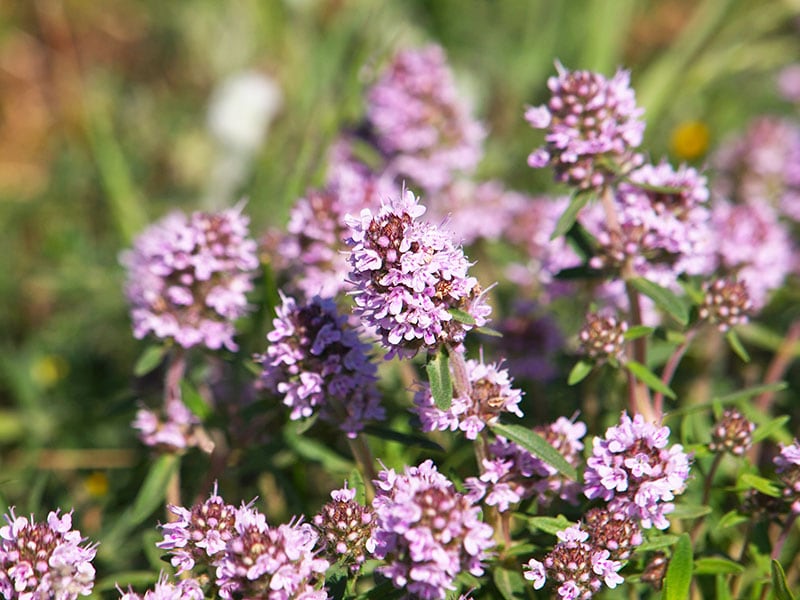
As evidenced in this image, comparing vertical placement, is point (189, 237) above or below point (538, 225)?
below

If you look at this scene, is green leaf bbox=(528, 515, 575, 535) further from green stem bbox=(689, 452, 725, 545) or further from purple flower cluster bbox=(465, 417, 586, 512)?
green stem bbox=(689, 452, 725, 545)

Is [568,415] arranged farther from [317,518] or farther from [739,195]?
[739,195]

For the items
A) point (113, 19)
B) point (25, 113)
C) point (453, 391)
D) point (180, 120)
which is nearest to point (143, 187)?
point (180, 120)

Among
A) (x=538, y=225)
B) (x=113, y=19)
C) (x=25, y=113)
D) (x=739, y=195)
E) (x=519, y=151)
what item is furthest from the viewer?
(x=113, y=19)

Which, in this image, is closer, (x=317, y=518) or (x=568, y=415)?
(x=317, y=518)

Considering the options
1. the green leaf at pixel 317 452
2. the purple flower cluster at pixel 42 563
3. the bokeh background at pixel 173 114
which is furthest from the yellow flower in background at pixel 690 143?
the purple flower cluster at pixel 42 563

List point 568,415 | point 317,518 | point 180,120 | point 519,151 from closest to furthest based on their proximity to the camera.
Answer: point 317,518 < point 568,415 < point 519,151 < point 180,120

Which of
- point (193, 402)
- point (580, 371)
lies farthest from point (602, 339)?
point (193, 402)

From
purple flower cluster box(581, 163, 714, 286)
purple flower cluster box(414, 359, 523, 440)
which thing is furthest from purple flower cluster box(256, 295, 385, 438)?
purple flower cluster box(581, 163, 714, 286)

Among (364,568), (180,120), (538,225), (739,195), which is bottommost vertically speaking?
(364,568)
